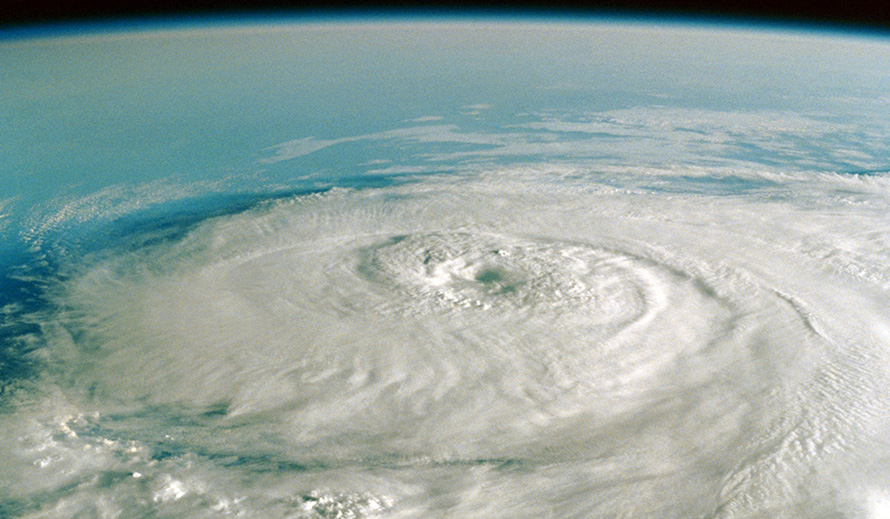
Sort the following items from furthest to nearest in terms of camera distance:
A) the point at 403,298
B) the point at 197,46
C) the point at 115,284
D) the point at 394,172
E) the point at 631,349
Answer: the point at 197,46, the point at 394,172, the point at 115,284, the point at 403,298, the point at 631,349

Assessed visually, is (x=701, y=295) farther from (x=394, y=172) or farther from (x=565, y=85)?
(x=565, y=85)

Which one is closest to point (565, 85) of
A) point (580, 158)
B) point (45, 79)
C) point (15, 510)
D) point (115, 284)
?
point (580, 158)

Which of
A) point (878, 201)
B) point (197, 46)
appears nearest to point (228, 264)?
point (878, 201)

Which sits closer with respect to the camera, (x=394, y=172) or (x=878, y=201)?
(x=878, y=201)

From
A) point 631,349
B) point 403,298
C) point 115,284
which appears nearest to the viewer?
point 631,349

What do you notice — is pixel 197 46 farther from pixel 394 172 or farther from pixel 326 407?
pixel 326 407

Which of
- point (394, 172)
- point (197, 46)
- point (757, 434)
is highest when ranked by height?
point (197, 46)

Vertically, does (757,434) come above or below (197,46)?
below
